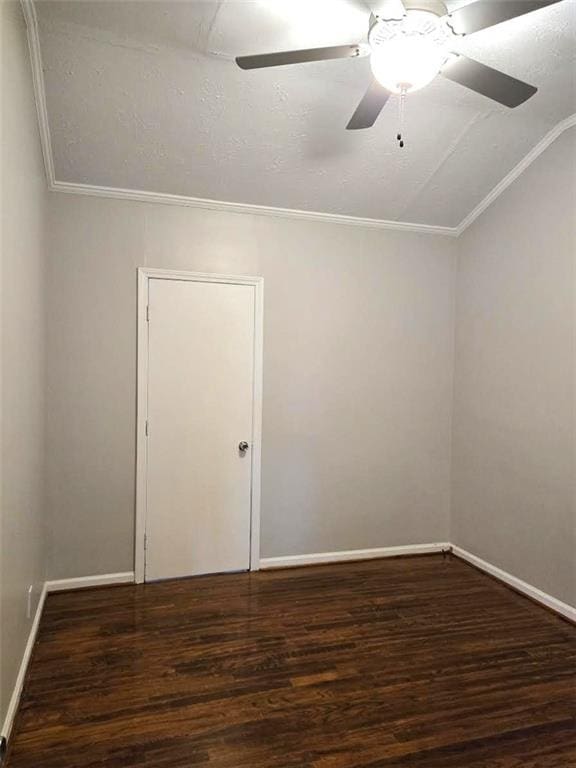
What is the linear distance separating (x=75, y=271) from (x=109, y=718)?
251 cm

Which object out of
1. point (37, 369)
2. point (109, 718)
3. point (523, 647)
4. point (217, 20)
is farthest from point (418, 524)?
point (217, 20)

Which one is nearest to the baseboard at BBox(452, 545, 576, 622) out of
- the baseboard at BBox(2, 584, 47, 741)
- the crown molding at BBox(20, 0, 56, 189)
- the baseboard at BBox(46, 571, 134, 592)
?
the baseboard at BBox(46, 571, 134, 592)

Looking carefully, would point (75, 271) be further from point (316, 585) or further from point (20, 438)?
point (316, 585)

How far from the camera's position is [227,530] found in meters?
3.61

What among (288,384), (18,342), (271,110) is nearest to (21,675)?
(18,342)

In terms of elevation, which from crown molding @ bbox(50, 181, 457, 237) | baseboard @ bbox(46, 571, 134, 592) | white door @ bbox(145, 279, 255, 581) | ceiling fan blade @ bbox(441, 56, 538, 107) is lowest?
baseboard @ bbox(46, 571, 134, 592)

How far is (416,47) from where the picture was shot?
5.76 ft

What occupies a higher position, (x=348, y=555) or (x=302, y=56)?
(x=302, y=56)

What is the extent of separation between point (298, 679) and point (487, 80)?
2.71 m

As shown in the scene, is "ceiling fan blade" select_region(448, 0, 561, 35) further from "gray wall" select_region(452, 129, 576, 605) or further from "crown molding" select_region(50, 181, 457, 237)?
"crown molding" select_region(50, 181, 457, 237)

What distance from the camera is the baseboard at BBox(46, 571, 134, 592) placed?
3246 mm

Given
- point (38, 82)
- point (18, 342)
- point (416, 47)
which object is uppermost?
point (38, 82)

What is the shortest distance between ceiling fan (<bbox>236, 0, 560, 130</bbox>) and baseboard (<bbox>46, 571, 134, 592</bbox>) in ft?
10.1

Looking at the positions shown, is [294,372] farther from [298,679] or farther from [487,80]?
[487,80]
